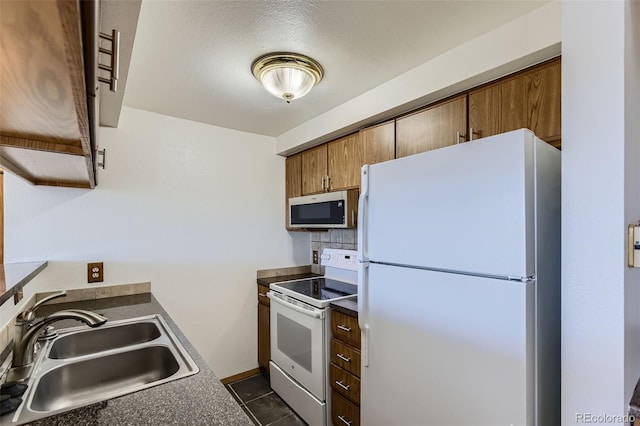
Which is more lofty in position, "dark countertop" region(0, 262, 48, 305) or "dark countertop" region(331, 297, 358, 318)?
"dark countertop" region(0, 262, 48, 305)

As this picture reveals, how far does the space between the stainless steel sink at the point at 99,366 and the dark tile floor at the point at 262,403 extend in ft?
3.79

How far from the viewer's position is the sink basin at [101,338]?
1422 millimetres

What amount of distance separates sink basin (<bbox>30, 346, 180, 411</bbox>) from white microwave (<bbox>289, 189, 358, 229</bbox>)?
1.41 m

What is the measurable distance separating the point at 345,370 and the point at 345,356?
83 millimetres

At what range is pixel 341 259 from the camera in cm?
261

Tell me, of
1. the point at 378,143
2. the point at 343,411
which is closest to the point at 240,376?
the point at 343,411

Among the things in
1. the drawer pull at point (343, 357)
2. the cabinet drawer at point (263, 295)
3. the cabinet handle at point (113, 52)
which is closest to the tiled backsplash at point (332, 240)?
the cabinet drawer at point (263, 295)

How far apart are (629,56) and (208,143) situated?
2519 mm

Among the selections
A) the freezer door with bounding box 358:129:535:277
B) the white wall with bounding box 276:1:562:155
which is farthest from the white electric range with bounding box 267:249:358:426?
the white wall with bounding box 276:1:562:155

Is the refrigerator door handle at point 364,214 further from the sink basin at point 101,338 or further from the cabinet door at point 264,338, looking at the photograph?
the cabinet door at point 264,338

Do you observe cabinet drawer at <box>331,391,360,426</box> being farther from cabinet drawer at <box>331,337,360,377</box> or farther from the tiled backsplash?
the tiled backsplash

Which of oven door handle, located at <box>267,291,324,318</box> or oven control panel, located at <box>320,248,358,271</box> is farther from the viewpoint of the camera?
oven control panel, located at <box>320,248,358,271</box>

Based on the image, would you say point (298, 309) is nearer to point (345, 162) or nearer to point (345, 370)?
point (345, 370)

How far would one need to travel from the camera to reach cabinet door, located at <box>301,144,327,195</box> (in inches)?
103
